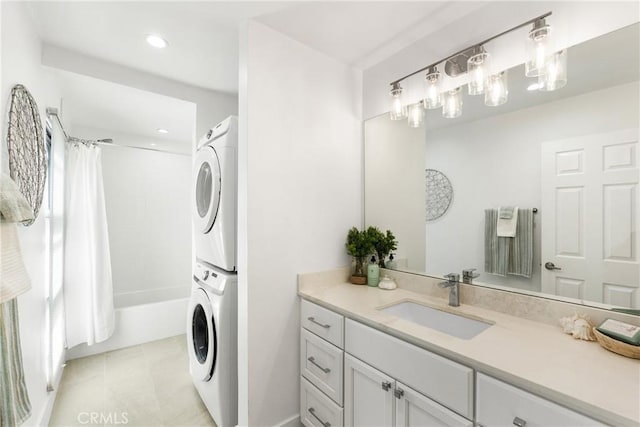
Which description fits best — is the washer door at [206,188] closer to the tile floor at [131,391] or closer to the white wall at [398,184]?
the white wall at [398,184]

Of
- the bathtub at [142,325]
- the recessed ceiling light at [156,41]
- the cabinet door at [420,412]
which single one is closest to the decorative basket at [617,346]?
the cabinet door at [420,412]

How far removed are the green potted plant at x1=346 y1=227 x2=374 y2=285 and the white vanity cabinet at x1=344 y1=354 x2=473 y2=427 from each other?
612 millimetres

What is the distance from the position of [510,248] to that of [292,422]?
1613 millimetres

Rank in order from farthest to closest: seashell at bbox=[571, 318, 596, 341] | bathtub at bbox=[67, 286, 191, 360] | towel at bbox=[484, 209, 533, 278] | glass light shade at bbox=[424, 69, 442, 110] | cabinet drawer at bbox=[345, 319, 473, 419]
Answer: bathtub at bbox=[67, 286, 191, 360] < glass light shade at bbox=[424, 69, 442, 110] < towel at bbox=[484, 209, 533, 278] < seashell at bbox=[571, 318, 596, 341] < cabinet drawer at bbox=[345, 319, 473, 419]

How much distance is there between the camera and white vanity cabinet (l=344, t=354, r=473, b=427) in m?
1.04

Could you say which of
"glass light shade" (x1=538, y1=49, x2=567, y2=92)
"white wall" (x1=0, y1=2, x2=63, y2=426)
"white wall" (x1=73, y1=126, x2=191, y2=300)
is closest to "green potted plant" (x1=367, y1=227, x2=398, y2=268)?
"glass light shade" (x1=538, y1=49, x2=567, y2=92)

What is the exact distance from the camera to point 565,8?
122cm

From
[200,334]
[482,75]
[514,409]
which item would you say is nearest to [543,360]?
[514,409]

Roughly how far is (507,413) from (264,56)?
192 centimetres

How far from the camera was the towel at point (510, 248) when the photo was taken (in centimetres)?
140

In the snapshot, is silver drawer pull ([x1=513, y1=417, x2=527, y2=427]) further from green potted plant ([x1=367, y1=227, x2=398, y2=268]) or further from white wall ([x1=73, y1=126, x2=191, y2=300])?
white wall ([x1=73, y1=126, x2=191, y2=300])

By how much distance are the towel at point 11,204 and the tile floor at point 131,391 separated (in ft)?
5.39

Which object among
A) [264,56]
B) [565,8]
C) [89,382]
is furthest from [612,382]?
[89,382]

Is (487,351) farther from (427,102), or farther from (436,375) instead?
(427,102)
